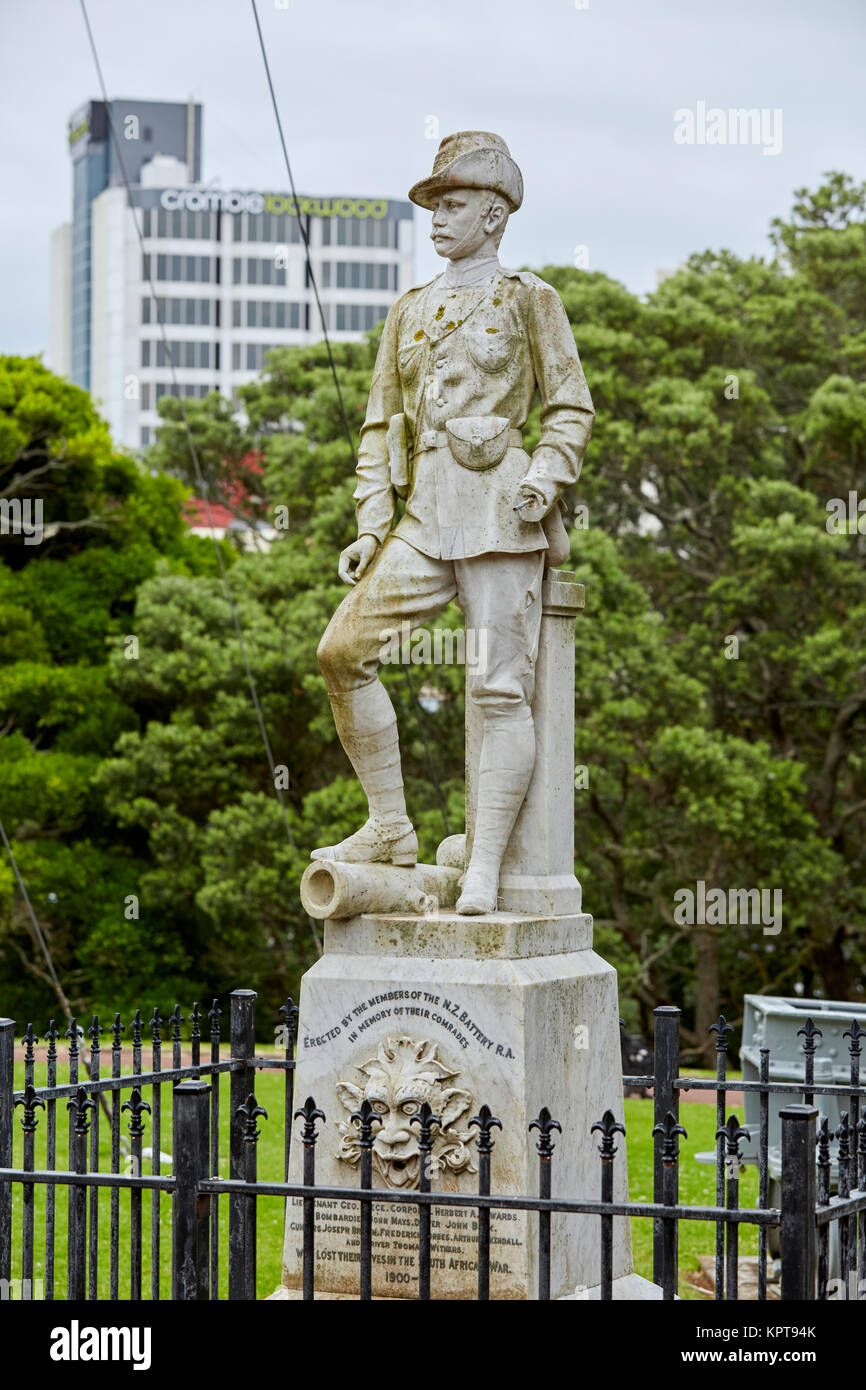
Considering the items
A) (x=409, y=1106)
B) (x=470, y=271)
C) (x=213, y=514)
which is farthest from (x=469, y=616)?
(x=213, y=514)

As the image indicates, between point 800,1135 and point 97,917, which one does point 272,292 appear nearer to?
point 97,917

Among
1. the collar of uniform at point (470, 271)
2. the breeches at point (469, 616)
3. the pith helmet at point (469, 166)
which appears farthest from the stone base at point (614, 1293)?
the pith helmet at point (469, 166)

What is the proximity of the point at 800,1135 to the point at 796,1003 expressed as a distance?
5.71 m

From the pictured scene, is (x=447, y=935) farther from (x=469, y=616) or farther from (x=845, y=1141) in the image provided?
(x=845, y=1141)

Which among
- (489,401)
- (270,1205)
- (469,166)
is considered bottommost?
(270,1205)

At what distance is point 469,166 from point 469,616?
1558 mm

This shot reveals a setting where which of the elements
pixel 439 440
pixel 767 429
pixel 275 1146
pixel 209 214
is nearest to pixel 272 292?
pixel 209 214

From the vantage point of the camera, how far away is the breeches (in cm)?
640

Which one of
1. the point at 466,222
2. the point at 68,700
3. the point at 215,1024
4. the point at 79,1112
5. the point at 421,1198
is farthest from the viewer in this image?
the point at 68,700

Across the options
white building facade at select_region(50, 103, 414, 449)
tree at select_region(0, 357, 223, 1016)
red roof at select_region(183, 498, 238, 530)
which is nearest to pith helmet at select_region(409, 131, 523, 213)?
tree at select_region(0, 357, 223, 1016)

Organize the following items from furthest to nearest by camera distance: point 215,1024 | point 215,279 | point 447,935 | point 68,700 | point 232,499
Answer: point 215,279 < point 232,499 < point 68,700 < point 215,1024 < point 447,935

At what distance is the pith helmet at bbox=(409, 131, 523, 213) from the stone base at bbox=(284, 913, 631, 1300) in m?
2.52

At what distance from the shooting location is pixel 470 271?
6.62 metres

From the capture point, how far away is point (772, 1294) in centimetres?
871
